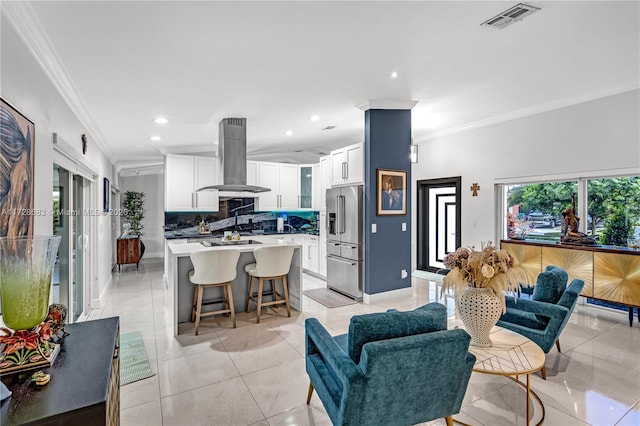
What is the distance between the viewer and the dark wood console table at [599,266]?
12.0ft

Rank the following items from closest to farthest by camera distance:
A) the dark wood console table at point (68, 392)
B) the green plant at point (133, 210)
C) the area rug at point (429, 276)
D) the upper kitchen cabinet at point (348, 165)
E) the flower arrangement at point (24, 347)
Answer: the dark wood console table at point (68, 392), the flower arrangement at point (24, 347), the upper kitchen cabinet at point (348, 165), the area rug at point (429, 276), the green plant at point (133, 210)

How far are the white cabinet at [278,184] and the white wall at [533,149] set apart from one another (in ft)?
8.89

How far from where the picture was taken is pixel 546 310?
260 cm

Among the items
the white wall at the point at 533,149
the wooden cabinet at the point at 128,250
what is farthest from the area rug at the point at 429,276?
the wooden cabinet at the point at 128,250

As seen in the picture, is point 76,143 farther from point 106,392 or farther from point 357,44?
point 106,392

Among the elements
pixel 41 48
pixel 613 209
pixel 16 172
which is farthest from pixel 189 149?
pixel 613 209

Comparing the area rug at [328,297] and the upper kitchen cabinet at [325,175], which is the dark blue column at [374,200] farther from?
the upper kitchen cabinet at [325,175]

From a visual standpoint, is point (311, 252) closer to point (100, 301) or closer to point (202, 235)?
point (202, 235)

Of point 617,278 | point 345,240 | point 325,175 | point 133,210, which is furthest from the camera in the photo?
point 133,210

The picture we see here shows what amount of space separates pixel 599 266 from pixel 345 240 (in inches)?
124

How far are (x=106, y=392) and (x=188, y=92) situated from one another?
128 inches

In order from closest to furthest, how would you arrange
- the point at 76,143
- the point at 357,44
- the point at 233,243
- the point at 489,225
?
1. the point at 357,44
2. the point at 76,143
3. the point at 233,243
4. the point at 489,225

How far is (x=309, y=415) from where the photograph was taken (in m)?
2.24

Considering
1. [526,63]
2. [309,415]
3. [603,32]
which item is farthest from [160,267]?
[603,32]
